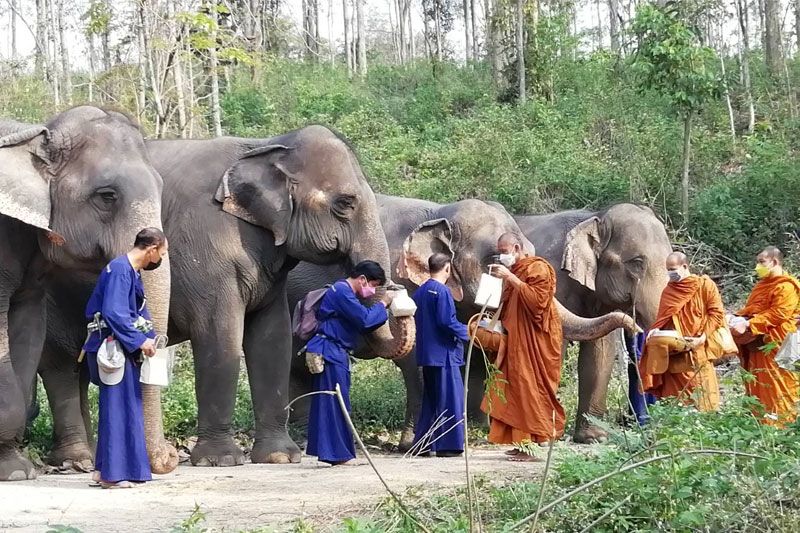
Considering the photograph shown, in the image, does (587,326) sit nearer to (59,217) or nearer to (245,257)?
(245,257)

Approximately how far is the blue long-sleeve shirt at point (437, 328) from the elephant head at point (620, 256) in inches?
95.4

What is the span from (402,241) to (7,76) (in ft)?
58.3

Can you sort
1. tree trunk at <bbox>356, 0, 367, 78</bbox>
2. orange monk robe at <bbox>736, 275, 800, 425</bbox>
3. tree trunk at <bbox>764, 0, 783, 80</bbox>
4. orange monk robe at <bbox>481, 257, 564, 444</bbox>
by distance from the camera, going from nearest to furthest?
1. orange monk robe at <bbox>481, 257, 564, 444</bbox>
2. orange monk robe at <bbox>736, 275, 800, 425</bbox>
3. tree trunk at <bbox>764, 0, 783, 80</bbox>
4. tree trunk at <bbox>356, 0, 367, 78</bbox>

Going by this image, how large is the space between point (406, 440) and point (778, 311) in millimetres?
3750

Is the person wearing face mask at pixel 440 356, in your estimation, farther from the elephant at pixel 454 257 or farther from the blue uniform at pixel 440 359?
the elephant at pixel 454 257

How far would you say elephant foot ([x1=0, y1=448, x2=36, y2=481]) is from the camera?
8.47 metres

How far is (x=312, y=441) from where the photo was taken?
9.69m

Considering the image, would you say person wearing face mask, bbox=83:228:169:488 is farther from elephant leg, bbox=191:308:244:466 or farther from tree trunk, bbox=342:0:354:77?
tree trunk, bbox=342:0:354:77

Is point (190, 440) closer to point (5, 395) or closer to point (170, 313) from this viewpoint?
point (170, 313)

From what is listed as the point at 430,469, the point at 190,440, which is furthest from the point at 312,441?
the point at 190,440

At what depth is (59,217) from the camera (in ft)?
28.6

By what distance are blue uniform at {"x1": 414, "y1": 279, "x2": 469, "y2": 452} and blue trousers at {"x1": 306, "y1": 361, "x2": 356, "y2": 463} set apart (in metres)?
1.25

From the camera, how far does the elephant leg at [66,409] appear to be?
9938 mm

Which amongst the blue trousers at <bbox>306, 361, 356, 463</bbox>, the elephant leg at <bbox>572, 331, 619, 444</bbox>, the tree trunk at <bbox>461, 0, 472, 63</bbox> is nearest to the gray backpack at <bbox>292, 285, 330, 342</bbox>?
the blue trousers at <bbox>306, 361, 356, 463</bbox>
